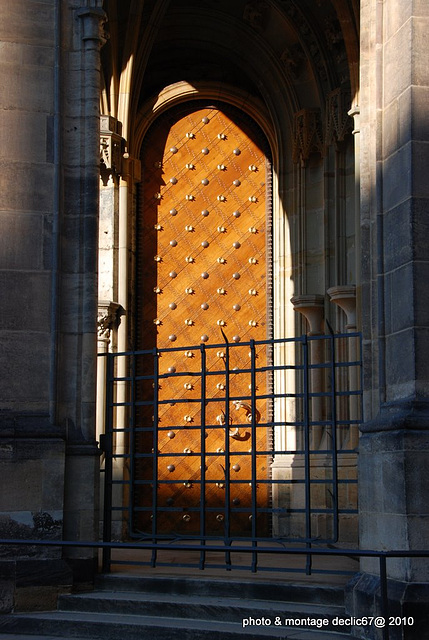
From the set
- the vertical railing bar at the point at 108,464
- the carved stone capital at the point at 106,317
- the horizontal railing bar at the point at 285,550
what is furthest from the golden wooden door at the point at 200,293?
the horizontal railing bar at the point at 285,550

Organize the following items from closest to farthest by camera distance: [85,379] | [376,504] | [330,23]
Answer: [376,504] < [85,379] < [330,23]

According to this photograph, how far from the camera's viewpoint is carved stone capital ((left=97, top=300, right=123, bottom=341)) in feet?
46.3

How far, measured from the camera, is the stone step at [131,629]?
8.19 meters

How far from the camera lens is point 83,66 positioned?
1025 centimetres

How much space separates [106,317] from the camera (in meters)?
14.2

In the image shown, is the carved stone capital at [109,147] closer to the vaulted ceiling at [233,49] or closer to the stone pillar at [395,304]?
the vaulted ceiling at [233,49]

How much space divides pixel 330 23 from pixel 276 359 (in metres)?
4.32

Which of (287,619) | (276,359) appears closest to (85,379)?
(287,619)

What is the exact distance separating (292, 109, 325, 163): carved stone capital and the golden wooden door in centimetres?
102

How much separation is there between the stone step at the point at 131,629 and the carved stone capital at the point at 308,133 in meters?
7.33

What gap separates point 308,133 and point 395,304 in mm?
6435

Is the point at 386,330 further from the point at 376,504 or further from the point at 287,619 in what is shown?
the point at 287,619

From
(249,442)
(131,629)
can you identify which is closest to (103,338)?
(249,442)

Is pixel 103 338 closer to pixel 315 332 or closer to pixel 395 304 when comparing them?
pixel 315 332
